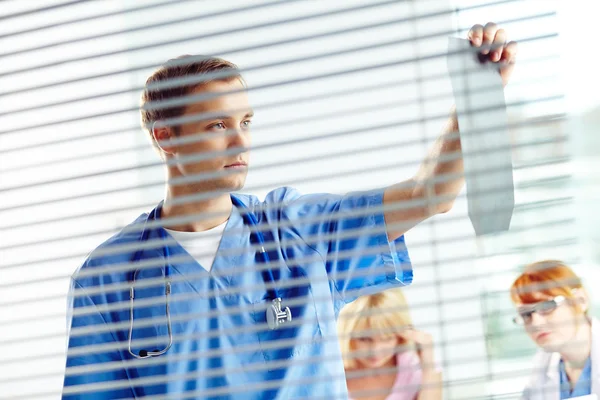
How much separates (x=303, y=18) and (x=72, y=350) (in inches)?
23.3

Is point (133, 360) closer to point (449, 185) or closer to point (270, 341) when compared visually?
point (270, 341)

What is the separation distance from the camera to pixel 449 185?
42.2 inches

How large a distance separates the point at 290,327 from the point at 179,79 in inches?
15.7

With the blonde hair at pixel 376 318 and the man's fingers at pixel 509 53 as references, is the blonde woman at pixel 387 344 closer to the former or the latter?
the blonde hair at pixel 376 318

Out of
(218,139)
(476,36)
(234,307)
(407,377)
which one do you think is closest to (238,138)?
(218,139)

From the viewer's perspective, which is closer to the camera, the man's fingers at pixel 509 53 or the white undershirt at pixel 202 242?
the man's fingers at pixel 509 53

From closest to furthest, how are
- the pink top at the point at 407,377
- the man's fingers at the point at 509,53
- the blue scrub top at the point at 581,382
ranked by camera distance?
the man's fingers at the point at 509,53 → the blue scrub top at the point at 581,382 → the pink top at the point at 407,377

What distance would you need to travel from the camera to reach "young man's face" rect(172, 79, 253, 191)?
113cm

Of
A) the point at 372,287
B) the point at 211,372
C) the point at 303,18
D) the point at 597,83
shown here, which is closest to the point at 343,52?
the point at 303,18

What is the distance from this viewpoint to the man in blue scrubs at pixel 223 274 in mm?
1109

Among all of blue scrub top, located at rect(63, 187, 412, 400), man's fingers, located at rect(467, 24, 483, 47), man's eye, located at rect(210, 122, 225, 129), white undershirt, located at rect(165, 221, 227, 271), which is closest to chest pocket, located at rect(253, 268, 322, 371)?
blue scrub top, located at rect(63, 187, 412, 400)

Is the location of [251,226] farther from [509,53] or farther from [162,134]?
[509,53]

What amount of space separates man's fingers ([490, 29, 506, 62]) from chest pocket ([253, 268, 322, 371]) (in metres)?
0.42

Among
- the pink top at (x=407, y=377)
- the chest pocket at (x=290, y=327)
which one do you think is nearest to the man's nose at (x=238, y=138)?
the chest pocket at (x=290, y=327)
